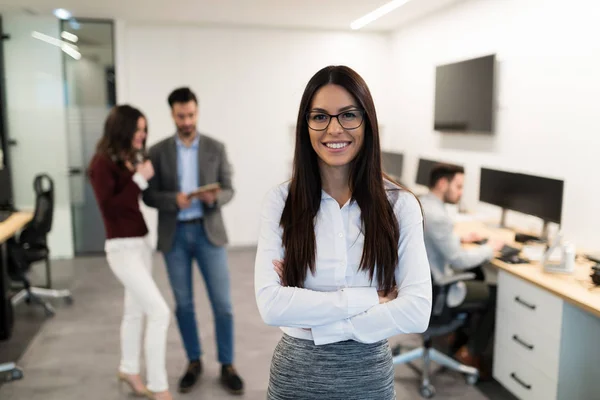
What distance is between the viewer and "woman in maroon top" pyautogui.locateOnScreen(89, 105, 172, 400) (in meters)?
2.66

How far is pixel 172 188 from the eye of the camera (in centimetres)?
295

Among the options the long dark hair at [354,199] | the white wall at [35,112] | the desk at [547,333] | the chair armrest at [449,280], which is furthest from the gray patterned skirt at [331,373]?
the white wall at [35,112]

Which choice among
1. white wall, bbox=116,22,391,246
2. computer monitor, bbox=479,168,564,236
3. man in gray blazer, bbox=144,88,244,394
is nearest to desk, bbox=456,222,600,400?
computer monitor, bbox=479,168,564,236

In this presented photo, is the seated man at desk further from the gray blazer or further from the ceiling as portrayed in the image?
the ceiling

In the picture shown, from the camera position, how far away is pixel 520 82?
12.9 ft

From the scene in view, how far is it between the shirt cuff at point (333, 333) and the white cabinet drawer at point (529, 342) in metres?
1.58

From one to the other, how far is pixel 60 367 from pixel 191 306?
1.06 m

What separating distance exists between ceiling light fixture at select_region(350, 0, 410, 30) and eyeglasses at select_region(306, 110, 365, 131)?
145 inches

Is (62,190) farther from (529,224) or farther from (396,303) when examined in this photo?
(396,303)

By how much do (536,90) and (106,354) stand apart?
3520 millimetres

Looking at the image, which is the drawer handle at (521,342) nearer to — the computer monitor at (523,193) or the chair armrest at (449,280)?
the chair armrest at (449,280)

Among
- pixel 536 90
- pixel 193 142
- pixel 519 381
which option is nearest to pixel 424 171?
pixel 536 90

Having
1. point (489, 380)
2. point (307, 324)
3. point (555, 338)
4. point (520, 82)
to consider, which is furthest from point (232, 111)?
point (307, 324)

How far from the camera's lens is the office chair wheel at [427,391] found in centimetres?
297
